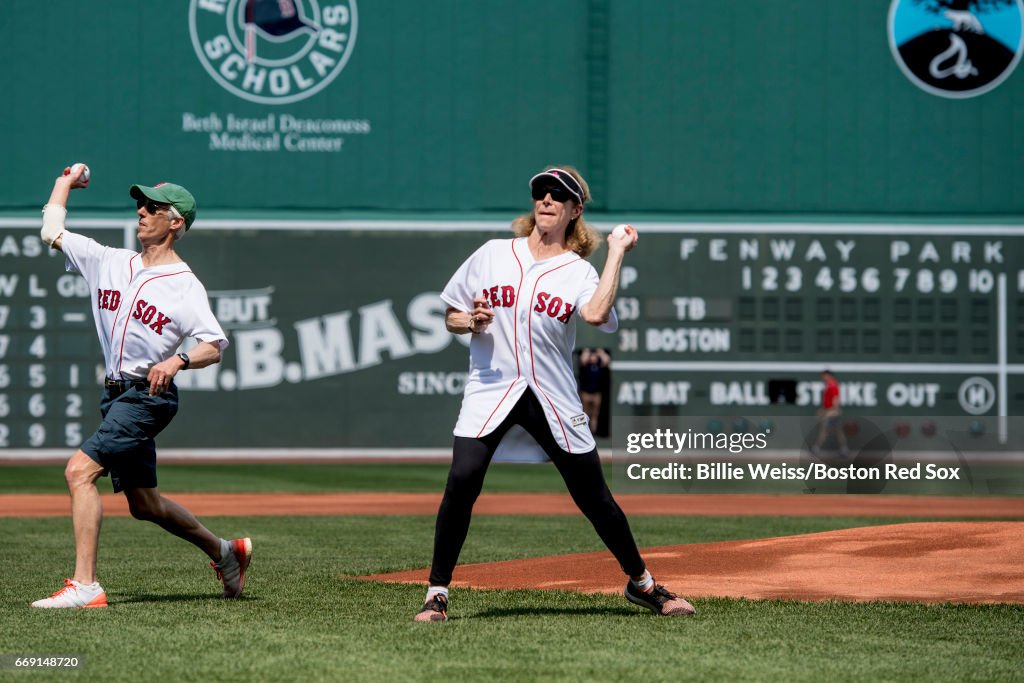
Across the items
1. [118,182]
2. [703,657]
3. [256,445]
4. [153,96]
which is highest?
[153,96]

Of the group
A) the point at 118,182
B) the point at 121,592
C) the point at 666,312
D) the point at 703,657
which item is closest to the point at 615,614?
the point at 703,657

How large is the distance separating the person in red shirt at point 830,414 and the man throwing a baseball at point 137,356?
1310cm

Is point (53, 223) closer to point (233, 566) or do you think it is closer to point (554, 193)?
point (233, 566)

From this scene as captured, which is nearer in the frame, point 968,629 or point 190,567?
point 968,629

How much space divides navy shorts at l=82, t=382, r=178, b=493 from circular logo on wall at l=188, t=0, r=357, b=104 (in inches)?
560

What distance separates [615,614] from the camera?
19.1ft

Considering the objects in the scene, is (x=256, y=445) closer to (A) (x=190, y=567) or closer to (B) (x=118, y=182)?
(B) (x=118, y=182)

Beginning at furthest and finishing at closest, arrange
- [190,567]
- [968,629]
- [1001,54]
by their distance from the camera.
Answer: [1001,54]
[190,567]
[968,629]

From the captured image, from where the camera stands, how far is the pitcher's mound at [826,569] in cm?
659

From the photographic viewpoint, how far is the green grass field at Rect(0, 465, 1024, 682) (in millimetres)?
4438

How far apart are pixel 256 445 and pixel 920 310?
29.3 feet

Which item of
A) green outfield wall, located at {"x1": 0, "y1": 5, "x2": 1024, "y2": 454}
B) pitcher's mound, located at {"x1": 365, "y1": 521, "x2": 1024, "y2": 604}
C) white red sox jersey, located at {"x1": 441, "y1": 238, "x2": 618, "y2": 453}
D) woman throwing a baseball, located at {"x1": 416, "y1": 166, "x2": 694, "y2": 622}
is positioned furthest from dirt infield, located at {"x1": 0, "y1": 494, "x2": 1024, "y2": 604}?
green outfield wall, located at {"x1": 0, "y1": 5, "x2": 1024, "y2": 454}

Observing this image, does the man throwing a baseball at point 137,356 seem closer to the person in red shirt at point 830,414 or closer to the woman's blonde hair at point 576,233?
the woman's blonde hair at point 576,233

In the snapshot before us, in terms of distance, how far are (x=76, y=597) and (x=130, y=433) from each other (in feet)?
2.33
